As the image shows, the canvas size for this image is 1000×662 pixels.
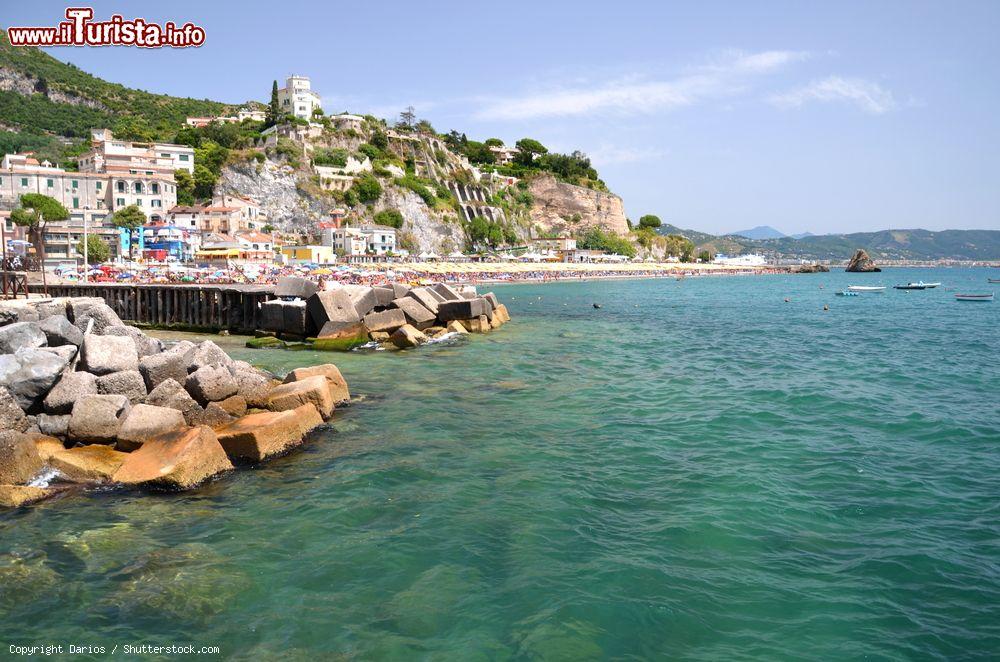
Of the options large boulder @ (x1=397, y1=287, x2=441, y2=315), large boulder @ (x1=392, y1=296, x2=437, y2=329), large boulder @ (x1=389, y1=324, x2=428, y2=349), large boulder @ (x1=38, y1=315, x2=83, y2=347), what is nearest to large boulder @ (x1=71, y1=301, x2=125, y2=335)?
large boulder @ (x1=38, y1=315, x2=83, y2=347)

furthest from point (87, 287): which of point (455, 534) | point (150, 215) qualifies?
point (150, 215)

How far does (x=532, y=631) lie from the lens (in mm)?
5164

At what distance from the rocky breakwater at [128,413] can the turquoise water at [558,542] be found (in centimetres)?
46

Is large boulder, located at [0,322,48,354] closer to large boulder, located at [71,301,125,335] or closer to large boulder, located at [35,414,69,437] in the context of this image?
large boulder, located at [71,301,125,335]

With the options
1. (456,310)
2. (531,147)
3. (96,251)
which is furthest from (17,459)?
(531,147)

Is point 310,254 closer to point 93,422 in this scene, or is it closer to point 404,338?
point 404,338

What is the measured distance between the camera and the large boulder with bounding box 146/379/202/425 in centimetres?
975

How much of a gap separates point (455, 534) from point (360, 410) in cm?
601

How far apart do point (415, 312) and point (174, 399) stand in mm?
14447

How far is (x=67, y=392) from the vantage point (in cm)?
926

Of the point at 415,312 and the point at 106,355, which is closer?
the point at 106,355

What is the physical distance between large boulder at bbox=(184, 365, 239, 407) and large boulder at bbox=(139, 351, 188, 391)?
236 millimetres

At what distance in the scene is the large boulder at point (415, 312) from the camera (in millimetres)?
23781

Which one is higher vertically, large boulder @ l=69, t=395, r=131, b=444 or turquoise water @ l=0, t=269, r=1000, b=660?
large boulder @ l=69, t=395, r=131, b=444
